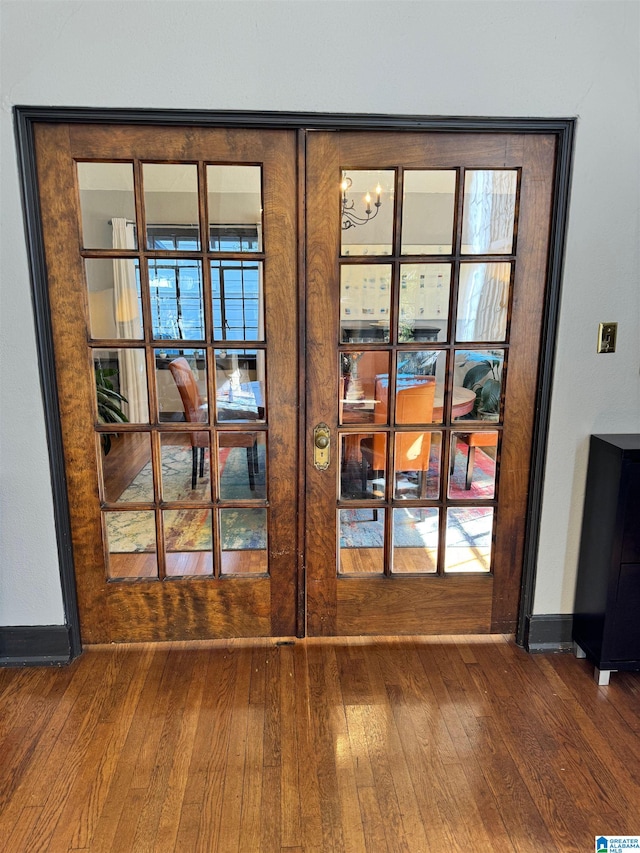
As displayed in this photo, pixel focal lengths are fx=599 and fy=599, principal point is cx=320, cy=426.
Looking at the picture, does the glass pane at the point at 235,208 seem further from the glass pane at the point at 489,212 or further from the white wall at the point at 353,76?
the glass pane at the point at 489,212

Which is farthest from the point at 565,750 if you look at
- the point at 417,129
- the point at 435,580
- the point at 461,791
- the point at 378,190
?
the point at 417,129

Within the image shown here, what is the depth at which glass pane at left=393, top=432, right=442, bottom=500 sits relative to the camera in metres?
2.38

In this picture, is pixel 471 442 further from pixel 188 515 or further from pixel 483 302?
pixel 188 515

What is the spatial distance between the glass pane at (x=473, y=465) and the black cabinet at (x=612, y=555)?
0.37 m

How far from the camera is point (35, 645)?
2354 mm

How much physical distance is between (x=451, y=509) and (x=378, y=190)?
127 cm

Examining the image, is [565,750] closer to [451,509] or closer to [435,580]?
[435,580]

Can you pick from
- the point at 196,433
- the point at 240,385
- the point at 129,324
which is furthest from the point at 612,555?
the point at 129,324

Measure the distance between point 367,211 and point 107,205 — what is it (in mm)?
929

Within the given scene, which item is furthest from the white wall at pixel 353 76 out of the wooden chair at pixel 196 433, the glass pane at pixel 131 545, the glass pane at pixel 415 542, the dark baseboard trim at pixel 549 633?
the dark baseboard trim at pixel 549 633

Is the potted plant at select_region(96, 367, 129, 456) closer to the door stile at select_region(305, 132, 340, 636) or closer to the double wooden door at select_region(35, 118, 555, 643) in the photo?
the double wooden door at select_region(35, 118, 555, 643)

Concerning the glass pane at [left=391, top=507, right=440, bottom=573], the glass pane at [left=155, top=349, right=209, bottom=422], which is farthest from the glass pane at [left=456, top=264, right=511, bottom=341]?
the glass pane at [left=155, top=349, right=209, bottom=422]

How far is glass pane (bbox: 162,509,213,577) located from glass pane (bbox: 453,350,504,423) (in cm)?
111

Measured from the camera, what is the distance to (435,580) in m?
2.47
